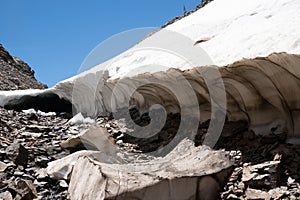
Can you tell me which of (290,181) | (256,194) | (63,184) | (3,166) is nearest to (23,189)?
(63,184)

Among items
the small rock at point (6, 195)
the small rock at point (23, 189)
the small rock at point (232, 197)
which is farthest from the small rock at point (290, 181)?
the small rock at point (6, 195)

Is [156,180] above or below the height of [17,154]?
below

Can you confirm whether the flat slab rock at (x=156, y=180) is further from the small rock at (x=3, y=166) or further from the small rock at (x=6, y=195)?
the small rock at (x=3, y=166)

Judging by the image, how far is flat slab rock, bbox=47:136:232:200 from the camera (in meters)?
2.50

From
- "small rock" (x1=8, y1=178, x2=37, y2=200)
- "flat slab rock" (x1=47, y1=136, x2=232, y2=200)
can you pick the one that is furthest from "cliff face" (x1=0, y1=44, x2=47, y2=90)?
"flat slab rock" (x1=47, y1=136, x2=232, y2=200)

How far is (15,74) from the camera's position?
17.7 m

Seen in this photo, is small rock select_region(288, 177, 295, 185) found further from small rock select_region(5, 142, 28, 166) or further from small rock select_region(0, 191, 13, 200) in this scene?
small rock select_region(5, 142, 28, 166)

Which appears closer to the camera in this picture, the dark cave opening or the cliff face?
the dark cave opening

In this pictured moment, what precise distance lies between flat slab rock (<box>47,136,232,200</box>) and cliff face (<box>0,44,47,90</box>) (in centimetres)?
1113

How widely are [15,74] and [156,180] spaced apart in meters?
16.7

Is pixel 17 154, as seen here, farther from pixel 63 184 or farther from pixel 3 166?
pixel 63 184

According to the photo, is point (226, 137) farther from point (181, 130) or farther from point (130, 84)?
point (130, 84)

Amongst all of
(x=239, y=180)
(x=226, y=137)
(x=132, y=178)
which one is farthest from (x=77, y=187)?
(x=226, y=137)

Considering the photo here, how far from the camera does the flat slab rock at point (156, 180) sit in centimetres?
250
